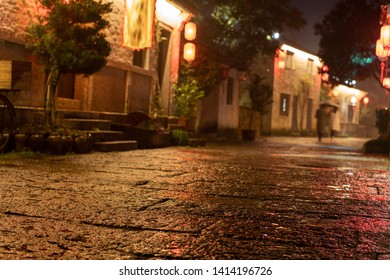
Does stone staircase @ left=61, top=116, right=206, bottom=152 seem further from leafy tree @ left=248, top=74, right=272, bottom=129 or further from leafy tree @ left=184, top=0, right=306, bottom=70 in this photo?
leafy tree @ left=248, top=74, right=272, bottom=129

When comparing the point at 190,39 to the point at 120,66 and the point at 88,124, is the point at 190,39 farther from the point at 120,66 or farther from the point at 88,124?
the point at 88,124

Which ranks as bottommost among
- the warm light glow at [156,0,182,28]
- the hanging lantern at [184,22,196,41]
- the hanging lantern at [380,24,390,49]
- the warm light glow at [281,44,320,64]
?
the hanging lantern at [380,24,390,49]

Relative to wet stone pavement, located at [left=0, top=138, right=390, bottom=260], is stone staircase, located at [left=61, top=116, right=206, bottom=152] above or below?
above

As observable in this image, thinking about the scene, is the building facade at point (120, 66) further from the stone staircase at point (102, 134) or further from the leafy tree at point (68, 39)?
the stone staircase at point (102, 134)

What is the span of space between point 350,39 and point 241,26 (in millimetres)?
4343

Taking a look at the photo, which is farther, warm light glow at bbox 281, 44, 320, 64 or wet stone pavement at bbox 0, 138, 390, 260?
warm light glow at bbox 281, 44, 320, 64

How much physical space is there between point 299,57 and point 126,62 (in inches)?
842

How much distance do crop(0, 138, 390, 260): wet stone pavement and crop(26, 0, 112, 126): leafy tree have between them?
293 cm

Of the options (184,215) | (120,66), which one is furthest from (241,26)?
(184,215)

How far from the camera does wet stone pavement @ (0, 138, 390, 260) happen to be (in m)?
2.65

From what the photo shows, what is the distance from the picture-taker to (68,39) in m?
8.89

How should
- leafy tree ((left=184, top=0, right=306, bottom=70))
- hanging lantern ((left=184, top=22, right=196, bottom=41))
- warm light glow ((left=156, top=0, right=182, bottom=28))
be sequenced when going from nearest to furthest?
warm light glow ((left=156, top=0, right=182, bottom=28)) < hanging lantern ((left=184, top=22, right=196, bottom=41)) < leafy tree ((left=184, top=0, right=306, bottom=70))

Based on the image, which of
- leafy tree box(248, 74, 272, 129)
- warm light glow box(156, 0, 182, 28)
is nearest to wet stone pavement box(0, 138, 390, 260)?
warm light glow box(156, 0, 182, 28)

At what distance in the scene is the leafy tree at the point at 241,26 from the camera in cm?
1873
